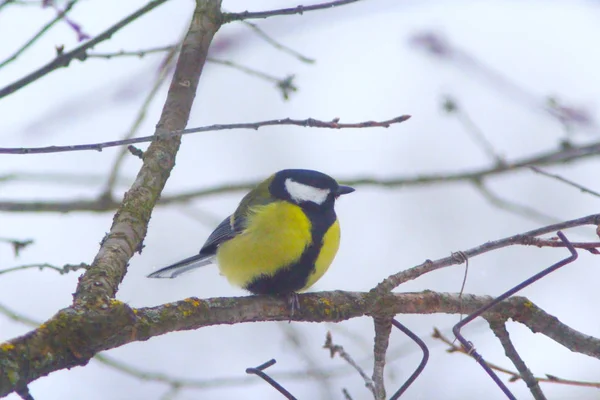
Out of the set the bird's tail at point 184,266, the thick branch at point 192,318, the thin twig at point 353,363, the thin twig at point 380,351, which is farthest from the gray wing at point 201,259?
the thin twig at point 380,351

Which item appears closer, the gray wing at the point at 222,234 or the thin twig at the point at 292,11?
A: the thin twig at the point at 292,11

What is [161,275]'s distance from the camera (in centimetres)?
296

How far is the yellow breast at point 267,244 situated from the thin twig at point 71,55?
39.5 inches

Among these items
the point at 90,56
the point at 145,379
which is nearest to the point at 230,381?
the point at 145,379

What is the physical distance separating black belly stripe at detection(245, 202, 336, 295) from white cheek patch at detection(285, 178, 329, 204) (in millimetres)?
150

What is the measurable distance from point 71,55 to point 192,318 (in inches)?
26.4

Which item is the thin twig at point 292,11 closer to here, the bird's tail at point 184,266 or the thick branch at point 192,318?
the thick branch at point 192,318

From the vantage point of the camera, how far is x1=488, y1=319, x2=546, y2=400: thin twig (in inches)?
56.3

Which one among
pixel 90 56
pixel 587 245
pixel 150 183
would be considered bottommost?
pixel 587 245

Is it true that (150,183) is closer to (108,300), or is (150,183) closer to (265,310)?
(265,310)

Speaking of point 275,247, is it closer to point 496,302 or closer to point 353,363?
point 353,363

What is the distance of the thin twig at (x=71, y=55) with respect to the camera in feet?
4.79

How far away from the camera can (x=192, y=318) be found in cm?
145

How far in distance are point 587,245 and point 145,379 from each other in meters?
1.93
